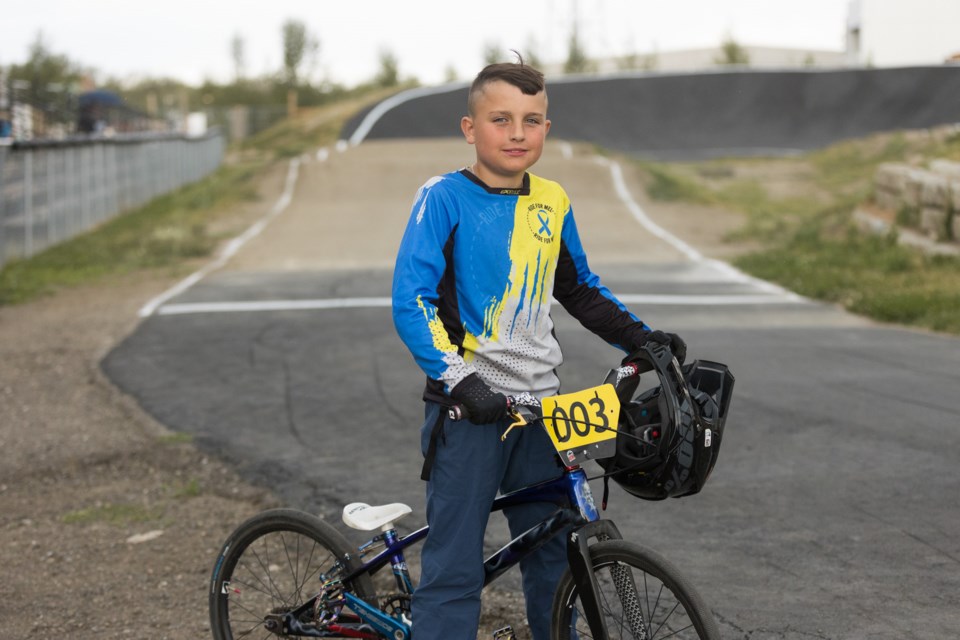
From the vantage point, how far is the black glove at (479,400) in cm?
319

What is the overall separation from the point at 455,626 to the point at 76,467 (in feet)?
14.3

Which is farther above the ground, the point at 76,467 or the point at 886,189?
the point at 886,189

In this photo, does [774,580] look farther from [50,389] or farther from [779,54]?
[779,54]

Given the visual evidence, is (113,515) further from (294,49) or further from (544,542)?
(294,49)

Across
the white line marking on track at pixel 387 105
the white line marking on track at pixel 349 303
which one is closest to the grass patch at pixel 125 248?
the white line marking on track at pixel 349 303

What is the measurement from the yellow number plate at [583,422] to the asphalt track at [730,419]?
5.11ft

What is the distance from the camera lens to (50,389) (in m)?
9.38

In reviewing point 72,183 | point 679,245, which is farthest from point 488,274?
Answer: point 72,183

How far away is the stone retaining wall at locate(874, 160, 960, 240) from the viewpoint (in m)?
15.0

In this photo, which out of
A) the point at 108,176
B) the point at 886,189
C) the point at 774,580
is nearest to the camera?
the point at 774,580

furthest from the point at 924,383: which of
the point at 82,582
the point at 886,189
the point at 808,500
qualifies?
the point at 886,189

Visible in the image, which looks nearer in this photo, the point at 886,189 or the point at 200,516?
the point at 200,516

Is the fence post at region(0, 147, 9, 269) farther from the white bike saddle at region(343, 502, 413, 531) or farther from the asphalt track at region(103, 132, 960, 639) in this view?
the white bike saddle at region(343, 502, 413, 531)

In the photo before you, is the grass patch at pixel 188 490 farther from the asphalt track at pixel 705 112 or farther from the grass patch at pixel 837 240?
the asphalt track at pixel 705 112
